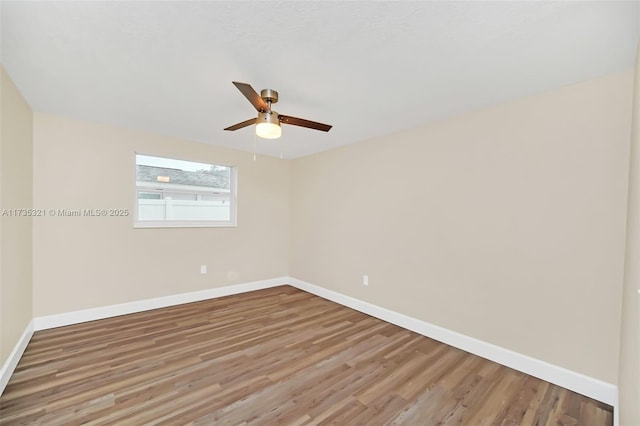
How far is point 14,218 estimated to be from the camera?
2.27 m

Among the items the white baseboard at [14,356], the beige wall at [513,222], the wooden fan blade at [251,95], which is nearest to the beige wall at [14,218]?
the white baseboard at [14,356]

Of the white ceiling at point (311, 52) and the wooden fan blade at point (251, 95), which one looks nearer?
the white ceiling at point (311, 52)

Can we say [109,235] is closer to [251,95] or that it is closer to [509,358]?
[251,95]

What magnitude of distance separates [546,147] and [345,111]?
68.8 inches

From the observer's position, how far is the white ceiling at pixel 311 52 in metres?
1.39

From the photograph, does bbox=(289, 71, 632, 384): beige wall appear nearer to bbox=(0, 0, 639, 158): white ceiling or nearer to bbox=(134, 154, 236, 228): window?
bbox=(0, 0, 639, 158): white ceiling

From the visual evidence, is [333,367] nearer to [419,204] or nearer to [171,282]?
[419,204]

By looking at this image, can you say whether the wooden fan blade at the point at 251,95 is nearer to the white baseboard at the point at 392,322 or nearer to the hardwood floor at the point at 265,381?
the hardwood floor at the point at 265,381

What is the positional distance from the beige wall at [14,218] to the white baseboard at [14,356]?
5 centimetres

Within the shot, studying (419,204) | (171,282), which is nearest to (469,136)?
(419,204)

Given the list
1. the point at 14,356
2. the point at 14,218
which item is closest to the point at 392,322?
the point at 14,356

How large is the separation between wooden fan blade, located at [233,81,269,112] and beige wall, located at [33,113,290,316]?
2.34 m

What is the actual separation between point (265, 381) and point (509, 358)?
2.11 meters

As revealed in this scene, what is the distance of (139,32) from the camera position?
5.13 ft
